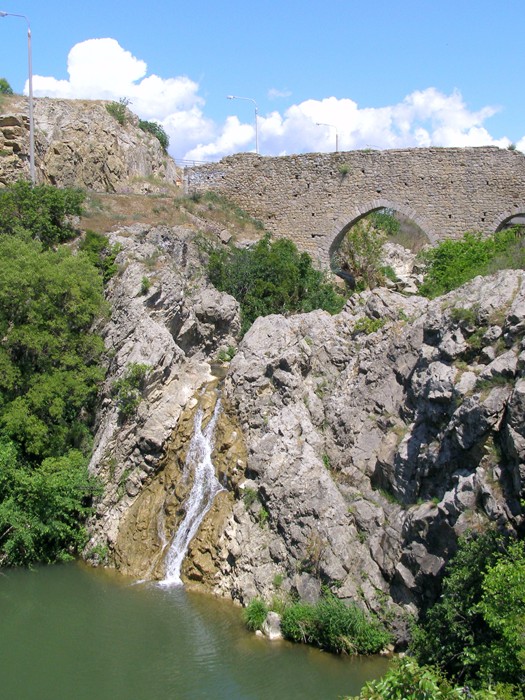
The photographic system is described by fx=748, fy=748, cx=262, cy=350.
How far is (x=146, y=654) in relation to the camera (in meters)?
11.5

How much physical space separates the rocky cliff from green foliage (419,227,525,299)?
7.31 ft

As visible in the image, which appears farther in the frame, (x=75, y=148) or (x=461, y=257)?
(x=75, y=148)

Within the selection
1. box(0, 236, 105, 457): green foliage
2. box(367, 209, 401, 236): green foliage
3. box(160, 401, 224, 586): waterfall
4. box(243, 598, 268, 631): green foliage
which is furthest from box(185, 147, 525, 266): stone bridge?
box(243, 598, 268, 631): green foliage

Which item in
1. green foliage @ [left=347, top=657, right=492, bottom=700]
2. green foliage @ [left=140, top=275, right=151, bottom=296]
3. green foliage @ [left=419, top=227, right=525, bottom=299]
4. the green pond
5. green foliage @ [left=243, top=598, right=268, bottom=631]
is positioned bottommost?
the green pond

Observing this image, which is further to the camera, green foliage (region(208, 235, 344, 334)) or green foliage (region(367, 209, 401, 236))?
green foliage (region(367, 209, 401, 236))

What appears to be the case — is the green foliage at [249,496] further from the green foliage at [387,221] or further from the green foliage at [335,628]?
the green foliage at [387,221]

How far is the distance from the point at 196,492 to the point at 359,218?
12.3 meters

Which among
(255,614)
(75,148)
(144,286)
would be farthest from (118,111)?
(255,614)

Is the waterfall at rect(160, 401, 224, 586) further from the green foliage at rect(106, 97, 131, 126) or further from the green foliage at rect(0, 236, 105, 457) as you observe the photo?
the green foliage at rect(106, 97, 131, 126)

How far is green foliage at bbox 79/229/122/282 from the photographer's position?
1970cm

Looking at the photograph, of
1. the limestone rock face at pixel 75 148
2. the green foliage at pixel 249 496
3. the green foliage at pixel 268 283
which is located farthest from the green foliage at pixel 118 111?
the green foliage at pixel 249 496

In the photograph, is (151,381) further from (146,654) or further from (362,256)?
(362,256)

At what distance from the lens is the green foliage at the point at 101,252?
19.7 metres

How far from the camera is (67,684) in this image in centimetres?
1079
